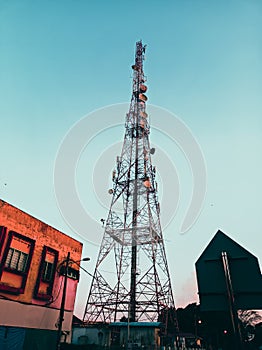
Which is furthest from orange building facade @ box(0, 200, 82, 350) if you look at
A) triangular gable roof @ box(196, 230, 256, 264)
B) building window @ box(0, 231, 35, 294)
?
triangular gable roof @ box(196, 230, 256, 264)

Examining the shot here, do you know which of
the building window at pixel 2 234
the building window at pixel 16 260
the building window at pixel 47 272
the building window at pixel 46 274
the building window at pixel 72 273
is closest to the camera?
the building window at pixel 2 234

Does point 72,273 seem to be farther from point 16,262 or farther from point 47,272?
point 16,262

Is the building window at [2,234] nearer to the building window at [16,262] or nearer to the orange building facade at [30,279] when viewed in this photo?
the orange building facade at [30,279]

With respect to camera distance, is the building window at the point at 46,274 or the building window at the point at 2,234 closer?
the building window at the point at 2,234

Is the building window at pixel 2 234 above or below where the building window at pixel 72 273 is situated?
above

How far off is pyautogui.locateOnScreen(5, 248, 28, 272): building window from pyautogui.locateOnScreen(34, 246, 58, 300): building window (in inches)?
62.1

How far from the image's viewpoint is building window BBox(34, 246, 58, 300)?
18534 millimetres

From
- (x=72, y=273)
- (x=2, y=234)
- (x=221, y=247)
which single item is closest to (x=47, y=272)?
(x=72, y=273)

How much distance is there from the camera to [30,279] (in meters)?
18.1

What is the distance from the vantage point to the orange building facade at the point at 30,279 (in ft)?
53.5

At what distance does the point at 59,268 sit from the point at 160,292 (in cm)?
1122

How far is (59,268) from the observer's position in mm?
20828

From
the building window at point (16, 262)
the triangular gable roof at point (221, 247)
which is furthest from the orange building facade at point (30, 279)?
the triangular gable roof at point (221, 247)

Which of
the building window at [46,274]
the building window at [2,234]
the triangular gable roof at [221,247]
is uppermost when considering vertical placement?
the building window at [2,234]
